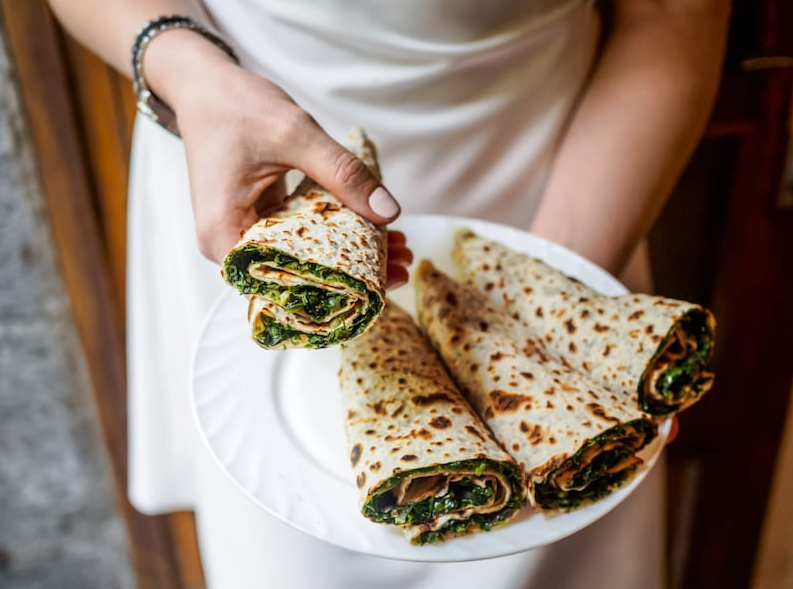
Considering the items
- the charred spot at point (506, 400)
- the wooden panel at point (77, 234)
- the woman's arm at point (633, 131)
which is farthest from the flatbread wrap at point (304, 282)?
the wooden panel at point (77, 234)

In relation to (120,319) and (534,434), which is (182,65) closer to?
(534,434)

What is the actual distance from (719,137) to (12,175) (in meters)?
1.44

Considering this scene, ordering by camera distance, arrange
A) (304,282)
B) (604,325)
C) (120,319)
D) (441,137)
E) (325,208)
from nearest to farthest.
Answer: (304,282) < (325,208) < (604,325) < (441,137) < (120,319)

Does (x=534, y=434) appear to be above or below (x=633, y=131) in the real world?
below

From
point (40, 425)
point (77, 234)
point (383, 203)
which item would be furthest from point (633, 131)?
point (40, 425)

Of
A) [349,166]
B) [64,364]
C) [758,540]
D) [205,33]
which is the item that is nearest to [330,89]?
[205,33]

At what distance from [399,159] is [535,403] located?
0.47m

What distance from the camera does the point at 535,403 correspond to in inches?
35.1

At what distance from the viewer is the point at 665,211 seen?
1602 mm

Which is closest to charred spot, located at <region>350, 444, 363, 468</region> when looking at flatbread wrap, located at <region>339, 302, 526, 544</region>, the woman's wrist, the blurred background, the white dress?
flatbread wrap, located at <region>339, 302, 526, 544</region>

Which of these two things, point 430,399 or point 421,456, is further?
point 430,399

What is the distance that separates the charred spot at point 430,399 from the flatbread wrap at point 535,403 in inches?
2.6

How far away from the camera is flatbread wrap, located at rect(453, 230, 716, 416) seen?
91cm

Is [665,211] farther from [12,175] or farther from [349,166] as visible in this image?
[12,175]
